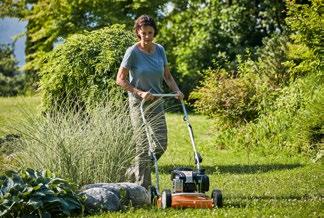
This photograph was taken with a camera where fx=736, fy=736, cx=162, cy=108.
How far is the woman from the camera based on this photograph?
873cm

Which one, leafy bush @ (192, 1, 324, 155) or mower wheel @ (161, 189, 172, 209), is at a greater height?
leafy bush @ (192, 1, 324, 155)

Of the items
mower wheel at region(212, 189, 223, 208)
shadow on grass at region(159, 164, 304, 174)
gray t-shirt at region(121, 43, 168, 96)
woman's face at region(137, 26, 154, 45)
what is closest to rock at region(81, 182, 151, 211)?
mower wheel at region(212, 189, 223, 208)

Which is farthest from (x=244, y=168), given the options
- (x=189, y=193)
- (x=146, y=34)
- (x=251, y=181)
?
(x=189, y=193)

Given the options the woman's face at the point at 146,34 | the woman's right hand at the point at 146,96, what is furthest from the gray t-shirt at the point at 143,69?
the woman's right hand at the point at 146,96

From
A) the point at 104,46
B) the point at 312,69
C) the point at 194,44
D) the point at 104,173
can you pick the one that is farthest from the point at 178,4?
the point at 104,173

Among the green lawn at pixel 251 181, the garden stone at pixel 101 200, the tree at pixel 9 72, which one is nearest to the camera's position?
the green lawn at pixel 251 181

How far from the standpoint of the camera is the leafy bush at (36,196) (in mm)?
7695

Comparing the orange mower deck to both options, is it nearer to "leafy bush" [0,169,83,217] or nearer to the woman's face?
"leafy bush" [0,169,83,217]

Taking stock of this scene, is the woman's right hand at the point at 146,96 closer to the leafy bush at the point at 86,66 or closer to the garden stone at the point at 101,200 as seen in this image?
the garden stone at the point at 101,200

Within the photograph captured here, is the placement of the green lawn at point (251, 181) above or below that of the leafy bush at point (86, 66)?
below

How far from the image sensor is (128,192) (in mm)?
8383

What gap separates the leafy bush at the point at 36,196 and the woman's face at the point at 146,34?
1952 millimetres

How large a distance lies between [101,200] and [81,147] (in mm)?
950

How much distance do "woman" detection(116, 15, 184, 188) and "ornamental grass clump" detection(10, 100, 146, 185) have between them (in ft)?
0.65
